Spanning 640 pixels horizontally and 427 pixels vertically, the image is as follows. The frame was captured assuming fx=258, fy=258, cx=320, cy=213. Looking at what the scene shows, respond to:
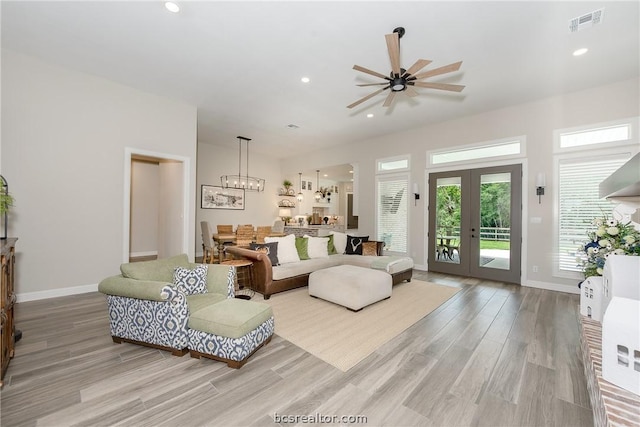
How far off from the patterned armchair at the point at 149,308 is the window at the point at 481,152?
214 inches

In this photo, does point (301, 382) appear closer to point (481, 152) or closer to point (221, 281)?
point (221, 281)

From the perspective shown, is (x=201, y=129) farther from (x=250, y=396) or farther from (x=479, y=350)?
(x=479, y=350)

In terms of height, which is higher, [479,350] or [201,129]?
[201,129]

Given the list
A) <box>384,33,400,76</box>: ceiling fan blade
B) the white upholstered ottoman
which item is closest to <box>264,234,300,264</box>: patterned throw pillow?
the white upholstered ottoman

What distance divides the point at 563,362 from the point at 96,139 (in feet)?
21.5

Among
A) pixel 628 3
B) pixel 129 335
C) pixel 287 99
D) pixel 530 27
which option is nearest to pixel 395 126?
pixel 287 99

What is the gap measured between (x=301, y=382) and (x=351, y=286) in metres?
1.62

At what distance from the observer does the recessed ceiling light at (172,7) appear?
2.61 meters

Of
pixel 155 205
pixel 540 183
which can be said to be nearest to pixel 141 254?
pixel 155 205

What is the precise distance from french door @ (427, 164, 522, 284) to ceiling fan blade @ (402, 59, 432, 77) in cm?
345

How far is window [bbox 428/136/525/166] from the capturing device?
500 cm

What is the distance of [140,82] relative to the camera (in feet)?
14.0

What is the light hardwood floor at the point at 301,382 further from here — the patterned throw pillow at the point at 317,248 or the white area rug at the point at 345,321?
the patterned throw pillow at the point at 317,248

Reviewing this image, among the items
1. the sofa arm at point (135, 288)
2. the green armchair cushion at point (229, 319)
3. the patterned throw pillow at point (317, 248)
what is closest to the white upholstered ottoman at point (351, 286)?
the patterned throw pillow at point (317, 248)
